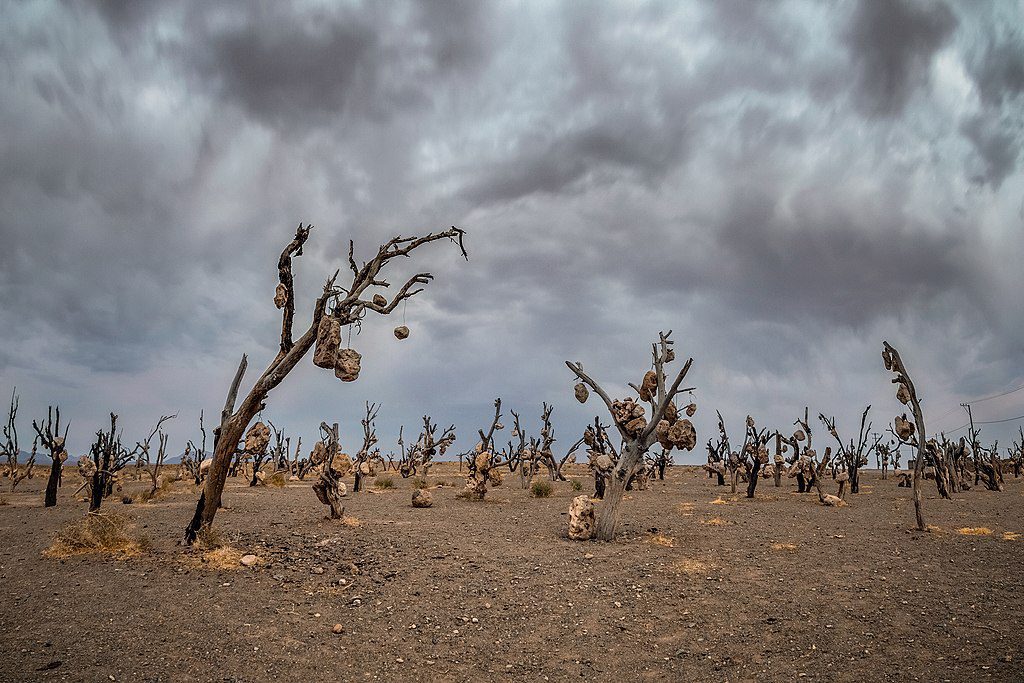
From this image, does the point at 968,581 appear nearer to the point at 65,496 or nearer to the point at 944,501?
the point at 944,501

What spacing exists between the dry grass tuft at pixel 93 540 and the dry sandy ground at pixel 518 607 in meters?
0.40

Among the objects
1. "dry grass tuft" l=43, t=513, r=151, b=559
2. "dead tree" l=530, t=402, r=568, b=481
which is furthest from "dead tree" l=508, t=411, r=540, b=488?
"dry grass tuft" l=43, t=513, r=151, b=559

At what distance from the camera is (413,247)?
15.4 meters

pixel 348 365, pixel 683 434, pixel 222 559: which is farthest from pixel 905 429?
pixel 222 559

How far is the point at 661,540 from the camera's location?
1570cm

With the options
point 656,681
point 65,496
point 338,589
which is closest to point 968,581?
point 656,681

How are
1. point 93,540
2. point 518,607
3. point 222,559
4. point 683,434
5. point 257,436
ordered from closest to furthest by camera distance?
point 518,607 < point 222,559 < point 93,540 < point 683,434 < point 257,436

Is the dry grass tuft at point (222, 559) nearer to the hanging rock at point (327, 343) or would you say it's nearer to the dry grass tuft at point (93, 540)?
the dry grass tuft at point (93, 540)

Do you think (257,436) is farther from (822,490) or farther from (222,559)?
A: (822,490)

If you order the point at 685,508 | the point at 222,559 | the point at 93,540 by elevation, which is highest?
the point at 93,540

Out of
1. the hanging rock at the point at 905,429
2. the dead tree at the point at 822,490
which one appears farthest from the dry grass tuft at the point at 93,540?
the dead tree at the point at 822,490

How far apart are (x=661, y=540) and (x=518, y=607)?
20.3ft

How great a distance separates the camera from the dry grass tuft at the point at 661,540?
15.3 m

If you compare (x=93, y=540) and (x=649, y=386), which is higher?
(x=649, y=386)
